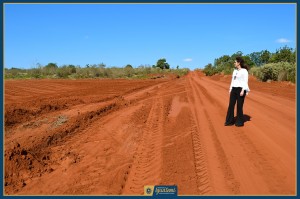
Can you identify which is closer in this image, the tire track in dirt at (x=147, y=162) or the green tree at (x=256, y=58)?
the tire track in dirt at (x=147, y=162)

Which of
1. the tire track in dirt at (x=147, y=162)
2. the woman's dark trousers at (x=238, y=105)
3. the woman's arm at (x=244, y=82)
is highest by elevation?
the woman's arm at (x=244, y=82)

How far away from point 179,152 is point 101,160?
4.92 feet

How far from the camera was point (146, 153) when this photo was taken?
6.77 metres

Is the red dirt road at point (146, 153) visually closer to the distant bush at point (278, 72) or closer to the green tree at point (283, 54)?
the distant bush at point (278, 72)

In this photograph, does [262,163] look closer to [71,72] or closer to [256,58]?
[71,72]

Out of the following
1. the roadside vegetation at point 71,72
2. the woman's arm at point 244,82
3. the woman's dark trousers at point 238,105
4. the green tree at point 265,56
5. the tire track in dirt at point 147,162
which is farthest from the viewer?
the green tree at point 265,56

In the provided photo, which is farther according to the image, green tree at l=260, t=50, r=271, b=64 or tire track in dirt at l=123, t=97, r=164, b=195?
green tree at l=260, t=50, r=271, b=64

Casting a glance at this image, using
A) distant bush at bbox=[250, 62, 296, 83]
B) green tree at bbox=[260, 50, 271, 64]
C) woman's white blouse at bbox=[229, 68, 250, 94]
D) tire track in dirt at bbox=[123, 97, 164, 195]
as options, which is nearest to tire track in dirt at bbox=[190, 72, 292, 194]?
woman's white blouse at bbox=[229, 68, 250, 94]

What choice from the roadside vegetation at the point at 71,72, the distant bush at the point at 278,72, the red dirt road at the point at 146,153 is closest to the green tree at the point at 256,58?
the roadside vegetation at the point at 71,72

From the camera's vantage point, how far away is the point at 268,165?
19.4 feet

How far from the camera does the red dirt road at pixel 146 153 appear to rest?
527 cm

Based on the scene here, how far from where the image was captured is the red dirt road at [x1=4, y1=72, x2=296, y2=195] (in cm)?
527

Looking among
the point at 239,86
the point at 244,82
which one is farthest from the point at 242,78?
the point at 239,86

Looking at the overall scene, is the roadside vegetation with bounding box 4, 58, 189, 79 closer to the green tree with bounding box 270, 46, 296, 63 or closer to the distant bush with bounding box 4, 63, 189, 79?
the distant bush with bounding box 4, 63, 189, 79
